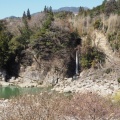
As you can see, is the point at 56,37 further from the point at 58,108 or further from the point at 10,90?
the point at 58,108

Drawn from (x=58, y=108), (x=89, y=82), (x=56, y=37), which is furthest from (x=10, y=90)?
(x=58, y=108)

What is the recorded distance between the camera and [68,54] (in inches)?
1292

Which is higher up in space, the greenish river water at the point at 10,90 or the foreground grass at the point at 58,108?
the foreground grass at the point at 58,108

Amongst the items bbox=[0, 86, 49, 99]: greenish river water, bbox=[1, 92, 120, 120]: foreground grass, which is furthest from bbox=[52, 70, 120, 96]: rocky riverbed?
bbox=[1, 92, 120, 120]: foreground grass

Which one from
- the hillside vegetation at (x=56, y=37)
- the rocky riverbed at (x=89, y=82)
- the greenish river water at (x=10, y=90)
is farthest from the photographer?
the hillside vegetation at (x=56, y=37)

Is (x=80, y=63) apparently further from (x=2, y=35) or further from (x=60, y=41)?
(x=2, y=35)

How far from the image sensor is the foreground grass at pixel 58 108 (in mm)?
7273

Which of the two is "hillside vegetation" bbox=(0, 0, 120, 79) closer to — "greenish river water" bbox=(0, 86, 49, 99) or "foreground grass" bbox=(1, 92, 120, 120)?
"greenish river water" bbox=(0, 86, 49, 99)

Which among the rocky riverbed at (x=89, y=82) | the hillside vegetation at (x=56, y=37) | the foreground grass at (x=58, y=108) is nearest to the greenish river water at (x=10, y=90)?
the rocky riverbed at (x=89, y=82)

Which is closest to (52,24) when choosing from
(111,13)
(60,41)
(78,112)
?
(60,41)

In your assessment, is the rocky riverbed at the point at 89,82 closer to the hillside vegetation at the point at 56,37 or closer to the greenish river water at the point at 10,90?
the hillside vegetation at the point at 56,37

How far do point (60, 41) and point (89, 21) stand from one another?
5111 millimetres

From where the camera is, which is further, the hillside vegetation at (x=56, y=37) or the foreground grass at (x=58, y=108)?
the hillside vegetation at (x=56, y=37)

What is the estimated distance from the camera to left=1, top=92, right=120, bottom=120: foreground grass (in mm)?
7273
